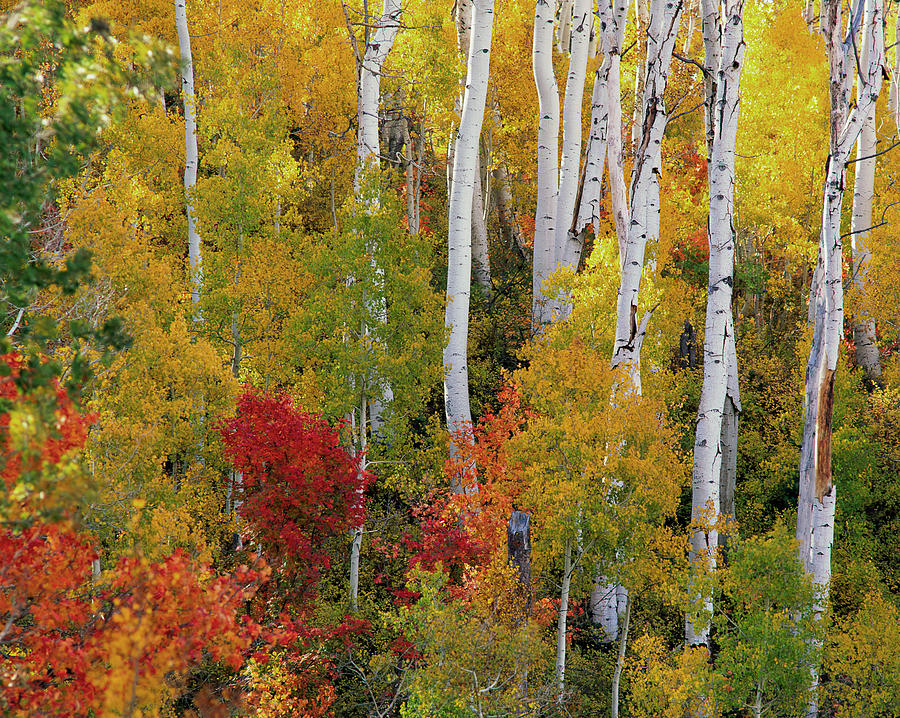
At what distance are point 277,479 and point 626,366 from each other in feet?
17.8

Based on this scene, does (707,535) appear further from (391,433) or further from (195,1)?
(195,1)

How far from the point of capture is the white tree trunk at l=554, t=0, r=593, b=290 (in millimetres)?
13188

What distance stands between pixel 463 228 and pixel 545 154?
283 cm

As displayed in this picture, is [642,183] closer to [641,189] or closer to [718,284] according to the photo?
[641,189]

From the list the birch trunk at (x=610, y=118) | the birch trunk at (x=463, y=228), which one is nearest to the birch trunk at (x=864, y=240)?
the birch trunk at (x=610, y=118)

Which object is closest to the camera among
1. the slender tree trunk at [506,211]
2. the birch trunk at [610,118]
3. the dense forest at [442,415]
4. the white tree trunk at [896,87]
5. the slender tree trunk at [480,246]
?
the dense forest at [442,415]

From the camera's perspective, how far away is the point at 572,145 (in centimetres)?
1346

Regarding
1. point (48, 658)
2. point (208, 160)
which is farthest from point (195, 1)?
point (48, 658)

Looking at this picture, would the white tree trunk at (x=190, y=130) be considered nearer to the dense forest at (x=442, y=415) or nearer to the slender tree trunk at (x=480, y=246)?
the dense forest at (x=442, y=415)

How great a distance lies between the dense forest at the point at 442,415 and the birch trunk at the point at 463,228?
0.05 meters

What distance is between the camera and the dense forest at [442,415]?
238 inches

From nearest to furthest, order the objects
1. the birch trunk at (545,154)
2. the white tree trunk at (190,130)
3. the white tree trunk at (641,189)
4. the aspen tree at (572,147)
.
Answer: the white tree trunk at (641,189) < the aspen tree at (572,147) < the birch trunk at (545,154) < the white tree trunk at (190,130)

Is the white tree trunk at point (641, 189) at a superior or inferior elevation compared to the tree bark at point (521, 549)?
superior

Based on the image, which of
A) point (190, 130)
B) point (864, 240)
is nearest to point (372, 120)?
point (190, 130)
